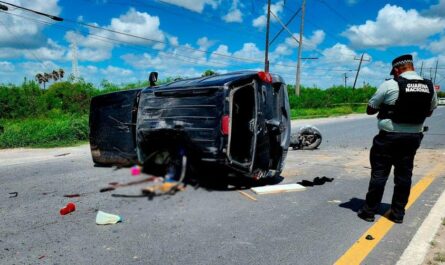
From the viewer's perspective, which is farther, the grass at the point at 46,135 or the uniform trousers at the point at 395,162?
the grass at the point at 46,135

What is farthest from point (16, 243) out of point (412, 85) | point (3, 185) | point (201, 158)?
point (412, 85)

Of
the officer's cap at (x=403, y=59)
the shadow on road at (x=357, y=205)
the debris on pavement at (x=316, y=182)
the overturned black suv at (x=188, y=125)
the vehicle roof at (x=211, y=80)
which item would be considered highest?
the officer's cap at (x=403, y=59)

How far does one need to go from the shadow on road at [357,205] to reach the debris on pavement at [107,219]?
2791 mm

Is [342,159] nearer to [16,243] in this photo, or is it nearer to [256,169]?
[256,169]

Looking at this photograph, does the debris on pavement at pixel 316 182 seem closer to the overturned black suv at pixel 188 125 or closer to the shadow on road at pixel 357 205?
the shadow on road at pixel 357 205

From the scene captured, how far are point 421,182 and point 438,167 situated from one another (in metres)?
1.64

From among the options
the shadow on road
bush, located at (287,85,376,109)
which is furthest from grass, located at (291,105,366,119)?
the shadow on road

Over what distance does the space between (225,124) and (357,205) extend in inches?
109

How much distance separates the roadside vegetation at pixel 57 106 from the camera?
11789 millimetres

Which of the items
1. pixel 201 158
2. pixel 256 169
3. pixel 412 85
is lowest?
pixel 256 169

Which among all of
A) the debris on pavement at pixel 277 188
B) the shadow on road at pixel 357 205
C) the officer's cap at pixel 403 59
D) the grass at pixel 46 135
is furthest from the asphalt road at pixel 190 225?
the grass at pixel 46 135

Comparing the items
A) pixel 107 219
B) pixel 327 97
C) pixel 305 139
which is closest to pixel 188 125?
pixel 107 219

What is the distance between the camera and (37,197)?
5.05 metres

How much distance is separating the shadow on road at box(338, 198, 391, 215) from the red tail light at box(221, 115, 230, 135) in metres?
2.48
